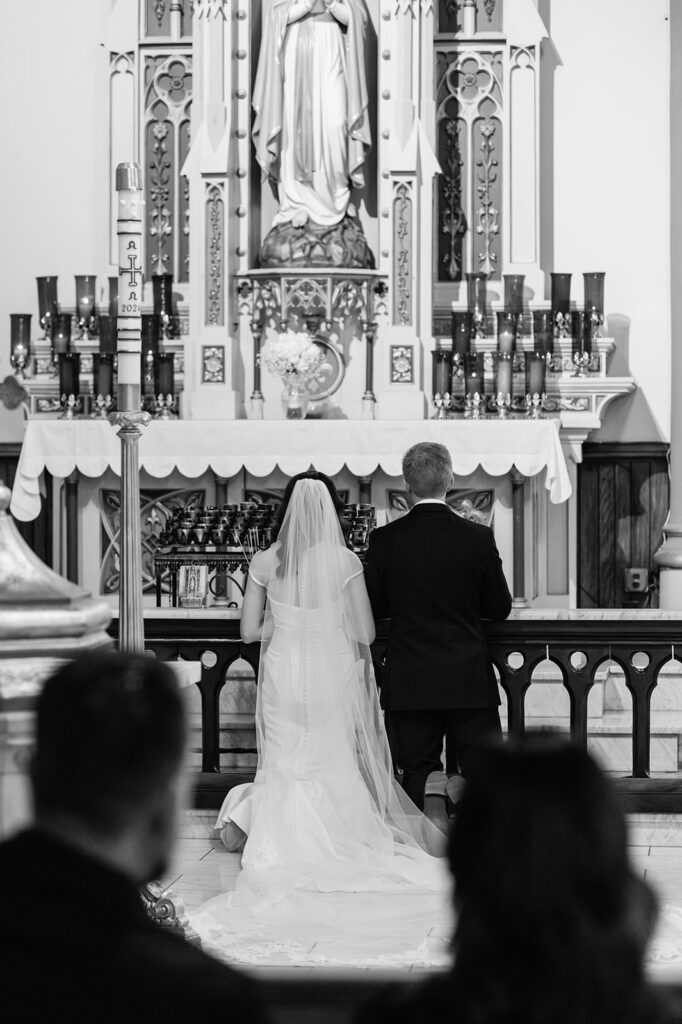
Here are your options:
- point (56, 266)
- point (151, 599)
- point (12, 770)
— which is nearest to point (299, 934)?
point (12, 770)

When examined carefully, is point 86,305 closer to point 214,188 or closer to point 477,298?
point 214,188

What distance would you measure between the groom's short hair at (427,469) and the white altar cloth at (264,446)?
4.40m

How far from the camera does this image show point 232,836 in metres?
6.51

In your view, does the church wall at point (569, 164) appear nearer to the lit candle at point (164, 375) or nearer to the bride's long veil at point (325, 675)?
the lit candle at point (164, 375)

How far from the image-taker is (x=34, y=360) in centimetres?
1191

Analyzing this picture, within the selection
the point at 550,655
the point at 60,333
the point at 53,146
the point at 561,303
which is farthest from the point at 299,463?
the point at 550,655

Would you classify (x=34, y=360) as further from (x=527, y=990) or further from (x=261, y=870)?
(x=527, y=990)

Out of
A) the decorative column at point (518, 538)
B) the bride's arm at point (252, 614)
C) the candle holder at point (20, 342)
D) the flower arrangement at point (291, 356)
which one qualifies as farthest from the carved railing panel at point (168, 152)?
the bride's arm at point (252, 614)

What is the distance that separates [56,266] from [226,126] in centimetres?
185

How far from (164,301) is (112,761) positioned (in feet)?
33.9

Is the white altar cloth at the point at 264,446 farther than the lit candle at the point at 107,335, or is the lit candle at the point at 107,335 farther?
the lit candle at the point at 107,335

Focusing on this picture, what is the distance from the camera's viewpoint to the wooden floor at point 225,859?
19.9 feet

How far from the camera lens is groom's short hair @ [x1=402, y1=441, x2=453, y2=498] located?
6.23 meters

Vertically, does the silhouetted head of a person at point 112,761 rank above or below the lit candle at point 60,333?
below
